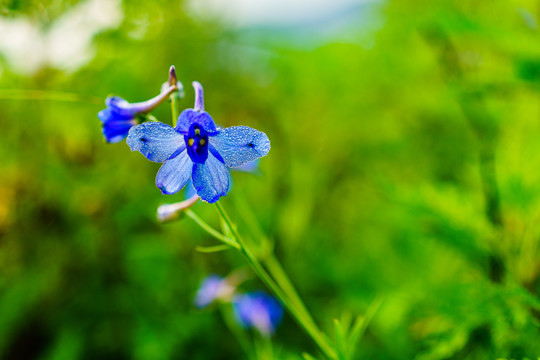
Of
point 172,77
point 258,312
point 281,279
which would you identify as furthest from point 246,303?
point 172,77

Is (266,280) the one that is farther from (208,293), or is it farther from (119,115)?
(208,293)

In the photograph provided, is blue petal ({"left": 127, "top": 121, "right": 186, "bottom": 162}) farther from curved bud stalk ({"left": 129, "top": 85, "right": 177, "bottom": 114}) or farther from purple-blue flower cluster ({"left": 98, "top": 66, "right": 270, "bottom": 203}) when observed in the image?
curved bud stalk ({"left": 129, "top": 85, "right": 177, "bottom": 114})

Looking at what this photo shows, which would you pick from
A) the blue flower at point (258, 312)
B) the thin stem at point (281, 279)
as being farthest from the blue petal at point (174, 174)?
the blue flower at point (258, 312)

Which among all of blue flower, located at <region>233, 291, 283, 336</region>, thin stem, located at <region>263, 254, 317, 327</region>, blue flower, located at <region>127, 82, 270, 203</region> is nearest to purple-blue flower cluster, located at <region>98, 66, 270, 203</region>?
blue flower, located at <region>127, 82, 270, 203</region>

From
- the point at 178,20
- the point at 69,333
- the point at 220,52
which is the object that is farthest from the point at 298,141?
the point at 69,333

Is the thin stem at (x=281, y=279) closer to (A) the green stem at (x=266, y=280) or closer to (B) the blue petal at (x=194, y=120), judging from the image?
(A) the green stem at (x=266, y=280)
